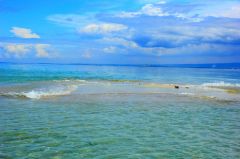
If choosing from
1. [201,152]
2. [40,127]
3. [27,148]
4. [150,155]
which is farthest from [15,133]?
[201,152]

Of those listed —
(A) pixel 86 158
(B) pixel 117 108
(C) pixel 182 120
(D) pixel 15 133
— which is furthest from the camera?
(B) pixel 117 108

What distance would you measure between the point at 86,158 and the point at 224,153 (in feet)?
15.5

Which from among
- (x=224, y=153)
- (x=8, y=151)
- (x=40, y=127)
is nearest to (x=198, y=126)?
(x=224, y=153)

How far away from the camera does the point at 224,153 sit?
12016 millimetres

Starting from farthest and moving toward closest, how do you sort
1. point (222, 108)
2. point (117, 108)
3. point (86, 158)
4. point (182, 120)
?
point (222, 108) < point (117, 108) < point (182, 120) < point (86, 158)

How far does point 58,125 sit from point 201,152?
6985mm

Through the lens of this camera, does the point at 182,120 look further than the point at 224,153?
Yes

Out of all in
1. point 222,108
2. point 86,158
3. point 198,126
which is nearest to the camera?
point 86,158

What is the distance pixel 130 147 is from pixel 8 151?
4154 mm

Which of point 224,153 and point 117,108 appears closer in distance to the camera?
point 224,153

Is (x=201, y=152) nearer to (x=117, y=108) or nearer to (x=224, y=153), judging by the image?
(x=224, y=153)

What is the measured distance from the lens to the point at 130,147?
12484mm

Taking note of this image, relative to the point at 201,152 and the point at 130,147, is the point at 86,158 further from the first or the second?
the point at 201,152

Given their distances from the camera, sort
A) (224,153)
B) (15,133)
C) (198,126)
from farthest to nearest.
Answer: (198,126)
(15,133)
(224,153)
